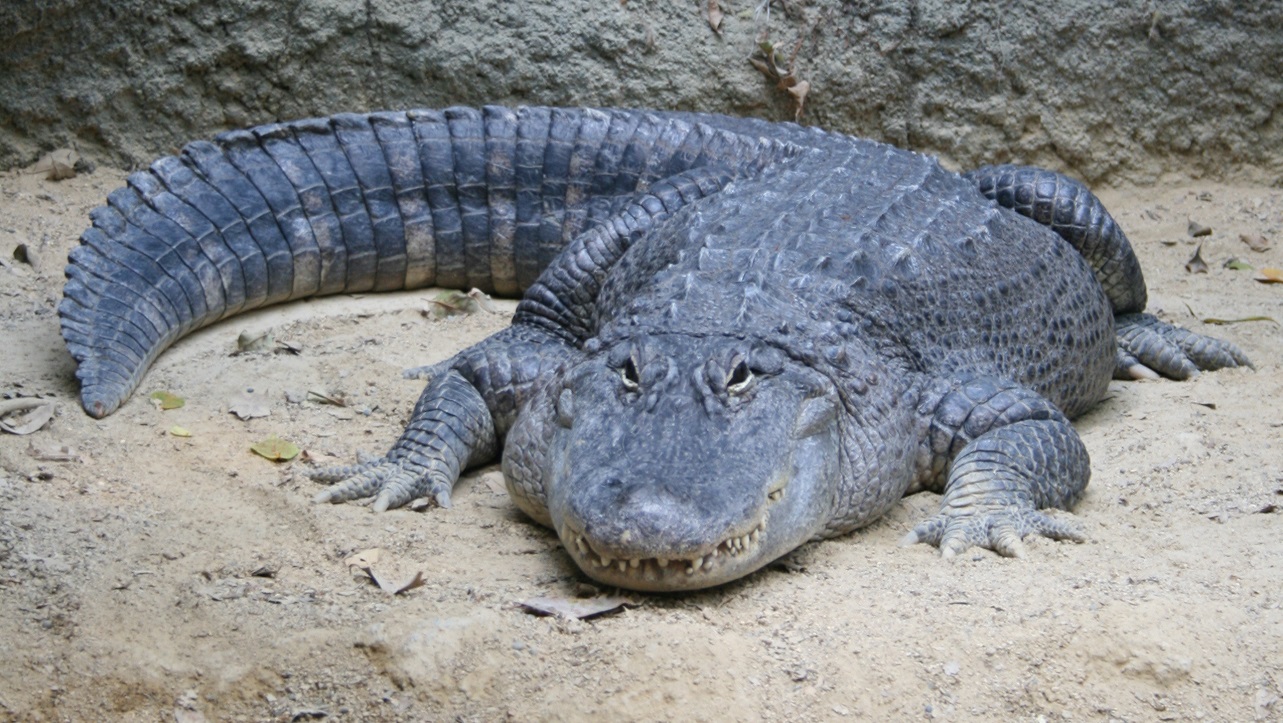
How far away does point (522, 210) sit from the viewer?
6082mm

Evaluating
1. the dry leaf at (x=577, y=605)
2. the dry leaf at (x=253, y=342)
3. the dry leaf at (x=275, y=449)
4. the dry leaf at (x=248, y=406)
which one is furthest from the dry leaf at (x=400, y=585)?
the dry leaf at (x=253, y=342)

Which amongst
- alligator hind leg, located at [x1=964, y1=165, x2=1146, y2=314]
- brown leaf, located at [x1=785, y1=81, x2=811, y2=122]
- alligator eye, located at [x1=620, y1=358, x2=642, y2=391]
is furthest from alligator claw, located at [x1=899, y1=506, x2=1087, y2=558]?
brown leaf, located at [x1=785, y1=81, x2=811, y2=122]

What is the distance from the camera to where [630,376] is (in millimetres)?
3721

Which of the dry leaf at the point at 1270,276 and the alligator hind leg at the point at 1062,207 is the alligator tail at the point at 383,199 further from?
the dry leaf at the point at 1270,276

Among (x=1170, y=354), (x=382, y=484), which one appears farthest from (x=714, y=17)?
(x=382, y=484)

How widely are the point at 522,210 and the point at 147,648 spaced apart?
3.28m

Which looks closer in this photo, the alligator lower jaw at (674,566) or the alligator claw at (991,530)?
the alligator lower jaw at (674,566)

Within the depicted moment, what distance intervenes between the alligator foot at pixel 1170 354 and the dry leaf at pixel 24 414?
4.08 metres

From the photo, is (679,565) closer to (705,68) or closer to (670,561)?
(670,561)

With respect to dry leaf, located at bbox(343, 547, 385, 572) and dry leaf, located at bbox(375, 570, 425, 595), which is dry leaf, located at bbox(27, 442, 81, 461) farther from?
dry leaf, located at bbox(375, 570, 425, 595)

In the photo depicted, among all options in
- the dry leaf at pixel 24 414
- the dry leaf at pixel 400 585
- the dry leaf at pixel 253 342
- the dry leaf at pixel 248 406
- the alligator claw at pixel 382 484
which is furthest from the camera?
the dry leaf at pixel 253 342

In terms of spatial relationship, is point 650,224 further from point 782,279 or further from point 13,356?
point 13,356

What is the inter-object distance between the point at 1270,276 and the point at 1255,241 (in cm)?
45

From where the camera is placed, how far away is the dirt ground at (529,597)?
9.73ft
